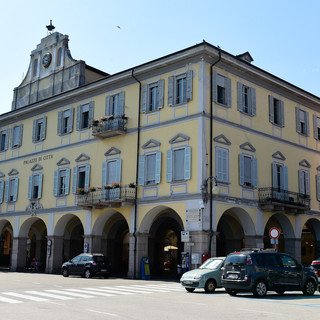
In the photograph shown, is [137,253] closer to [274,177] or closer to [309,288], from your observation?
[274,177]

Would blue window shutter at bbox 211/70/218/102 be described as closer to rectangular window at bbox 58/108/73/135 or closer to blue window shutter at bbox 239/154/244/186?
blue window shutter at bbox 239/154/244/186

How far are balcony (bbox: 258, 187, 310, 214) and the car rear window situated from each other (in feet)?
37.5

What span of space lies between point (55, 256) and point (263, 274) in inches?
815

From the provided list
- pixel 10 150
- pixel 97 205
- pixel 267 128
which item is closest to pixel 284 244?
pixel 267 128

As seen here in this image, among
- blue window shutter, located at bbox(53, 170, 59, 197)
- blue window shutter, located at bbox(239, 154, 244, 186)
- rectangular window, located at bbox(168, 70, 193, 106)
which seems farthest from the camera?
blue window shutter, located at bbox(53, 170, 59, 197)

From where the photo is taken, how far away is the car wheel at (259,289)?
16.1 m

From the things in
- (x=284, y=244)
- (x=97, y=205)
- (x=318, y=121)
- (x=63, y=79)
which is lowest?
(x=284, y=244)

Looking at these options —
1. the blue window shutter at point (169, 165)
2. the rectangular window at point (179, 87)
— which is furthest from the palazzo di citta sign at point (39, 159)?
the rectangular window at point (179, 87)

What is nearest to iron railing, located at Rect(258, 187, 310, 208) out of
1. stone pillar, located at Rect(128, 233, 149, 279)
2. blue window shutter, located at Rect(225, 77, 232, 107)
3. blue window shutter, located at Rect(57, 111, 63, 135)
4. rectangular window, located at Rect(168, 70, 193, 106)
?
blue window shutter, located at Rect(225, 77, 232, 107)

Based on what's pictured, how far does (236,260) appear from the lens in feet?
55.2

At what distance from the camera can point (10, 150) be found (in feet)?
130

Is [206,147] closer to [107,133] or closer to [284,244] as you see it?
[107,133]

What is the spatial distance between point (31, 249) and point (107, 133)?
58.8ft

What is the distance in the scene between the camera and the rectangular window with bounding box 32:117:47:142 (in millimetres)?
36391
